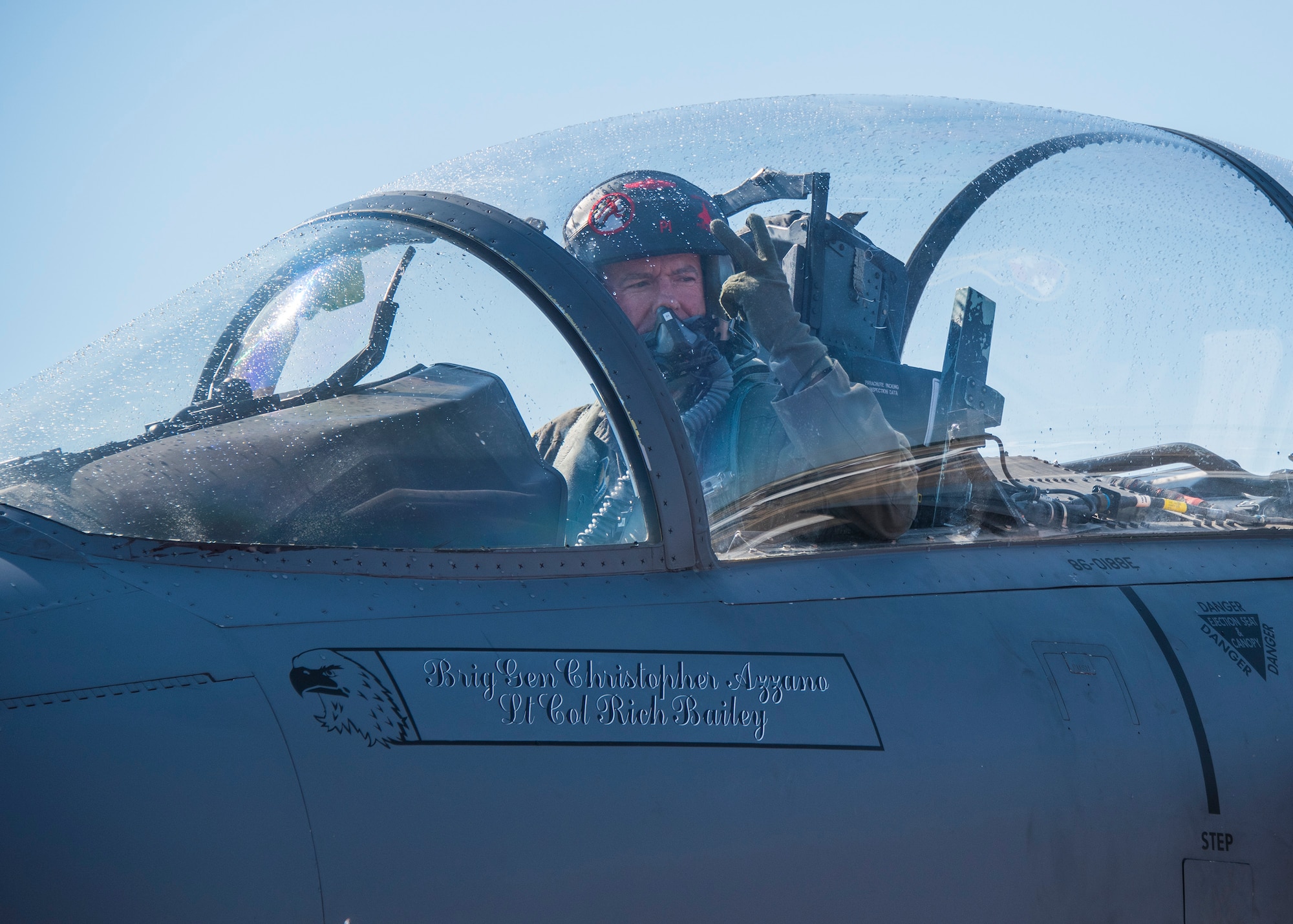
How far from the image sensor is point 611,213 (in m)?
2.42

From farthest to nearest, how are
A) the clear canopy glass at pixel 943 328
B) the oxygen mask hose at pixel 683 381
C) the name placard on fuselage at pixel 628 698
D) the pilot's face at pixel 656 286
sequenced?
A: the pilot's face at pixel 656 286, the clear canopy glass at pixel 943 328, the oxygen mask hose at pixel 683 381, the name placard on fuselage at pixel 628 698

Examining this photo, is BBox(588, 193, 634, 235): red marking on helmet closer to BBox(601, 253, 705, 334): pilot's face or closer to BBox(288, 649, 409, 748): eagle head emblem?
BBox(601, 253, 705, 334): pilot's face

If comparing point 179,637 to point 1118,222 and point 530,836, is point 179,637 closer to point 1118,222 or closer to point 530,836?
point 530,836

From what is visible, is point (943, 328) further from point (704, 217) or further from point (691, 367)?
point (691, 367)

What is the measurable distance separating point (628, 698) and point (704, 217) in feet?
4.48

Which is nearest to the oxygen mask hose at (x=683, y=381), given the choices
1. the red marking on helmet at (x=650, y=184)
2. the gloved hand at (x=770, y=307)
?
the gloved hand at (x=770, y=307)

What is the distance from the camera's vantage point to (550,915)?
1533 mm

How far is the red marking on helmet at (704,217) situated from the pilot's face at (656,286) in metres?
0.08

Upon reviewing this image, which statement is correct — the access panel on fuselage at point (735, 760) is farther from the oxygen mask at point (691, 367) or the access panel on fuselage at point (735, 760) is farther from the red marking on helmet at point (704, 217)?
the red marking on helmet at point (704, 217)

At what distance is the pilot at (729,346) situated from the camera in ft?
7.38

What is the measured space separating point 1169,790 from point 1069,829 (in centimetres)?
31

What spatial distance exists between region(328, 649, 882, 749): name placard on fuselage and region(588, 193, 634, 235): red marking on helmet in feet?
3.67

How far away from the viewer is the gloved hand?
2400 mm

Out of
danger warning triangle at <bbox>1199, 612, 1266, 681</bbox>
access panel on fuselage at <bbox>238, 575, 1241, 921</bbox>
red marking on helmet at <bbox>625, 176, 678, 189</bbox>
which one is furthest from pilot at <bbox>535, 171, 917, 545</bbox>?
danger warning triangle at <bbox>1199, 612, 1266, 681</bbox>
